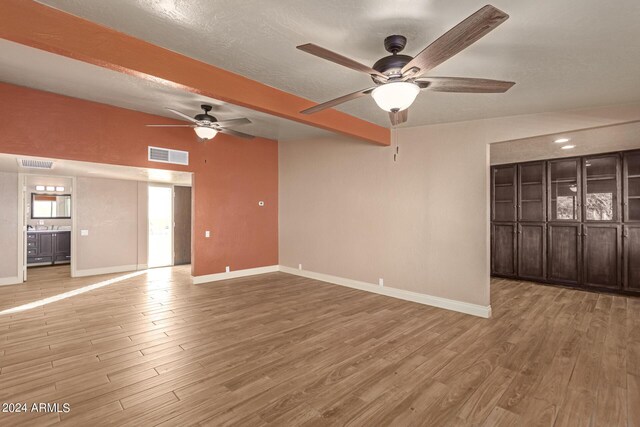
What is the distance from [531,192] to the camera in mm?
6035

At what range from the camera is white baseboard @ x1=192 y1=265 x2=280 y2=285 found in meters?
5.79

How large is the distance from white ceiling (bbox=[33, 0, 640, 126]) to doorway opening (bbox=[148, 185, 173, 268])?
6050 millimetres

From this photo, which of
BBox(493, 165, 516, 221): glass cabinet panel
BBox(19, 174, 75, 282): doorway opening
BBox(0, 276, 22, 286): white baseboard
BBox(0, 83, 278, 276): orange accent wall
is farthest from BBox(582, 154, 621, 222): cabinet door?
BBox(0, 276, 22, 286): white baseboard

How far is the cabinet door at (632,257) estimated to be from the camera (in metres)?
4.87

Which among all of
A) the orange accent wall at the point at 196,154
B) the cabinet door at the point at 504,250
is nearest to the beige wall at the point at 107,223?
the orange accent wall at the point at 196,154

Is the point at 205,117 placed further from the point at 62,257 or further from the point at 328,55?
the point at 62,257

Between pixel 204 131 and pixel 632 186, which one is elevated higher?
pixel 204 131

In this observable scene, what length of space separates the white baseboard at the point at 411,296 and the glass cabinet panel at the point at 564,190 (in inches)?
122

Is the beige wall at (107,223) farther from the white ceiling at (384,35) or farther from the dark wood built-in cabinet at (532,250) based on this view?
the dark wood built-in cabinet at (532,250)

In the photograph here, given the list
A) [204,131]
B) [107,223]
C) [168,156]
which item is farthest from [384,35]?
[107,223]

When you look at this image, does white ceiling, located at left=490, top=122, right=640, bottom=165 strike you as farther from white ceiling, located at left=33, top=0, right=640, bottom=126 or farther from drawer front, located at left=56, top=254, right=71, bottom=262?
drawer front, located at left=56, top=254, right=71, bottom=262

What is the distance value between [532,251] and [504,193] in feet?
4.31

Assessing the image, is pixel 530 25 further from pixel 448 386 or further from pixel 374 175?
pixel 374 175


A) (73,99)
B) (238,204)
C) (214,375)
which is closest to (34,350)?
(214,375)
